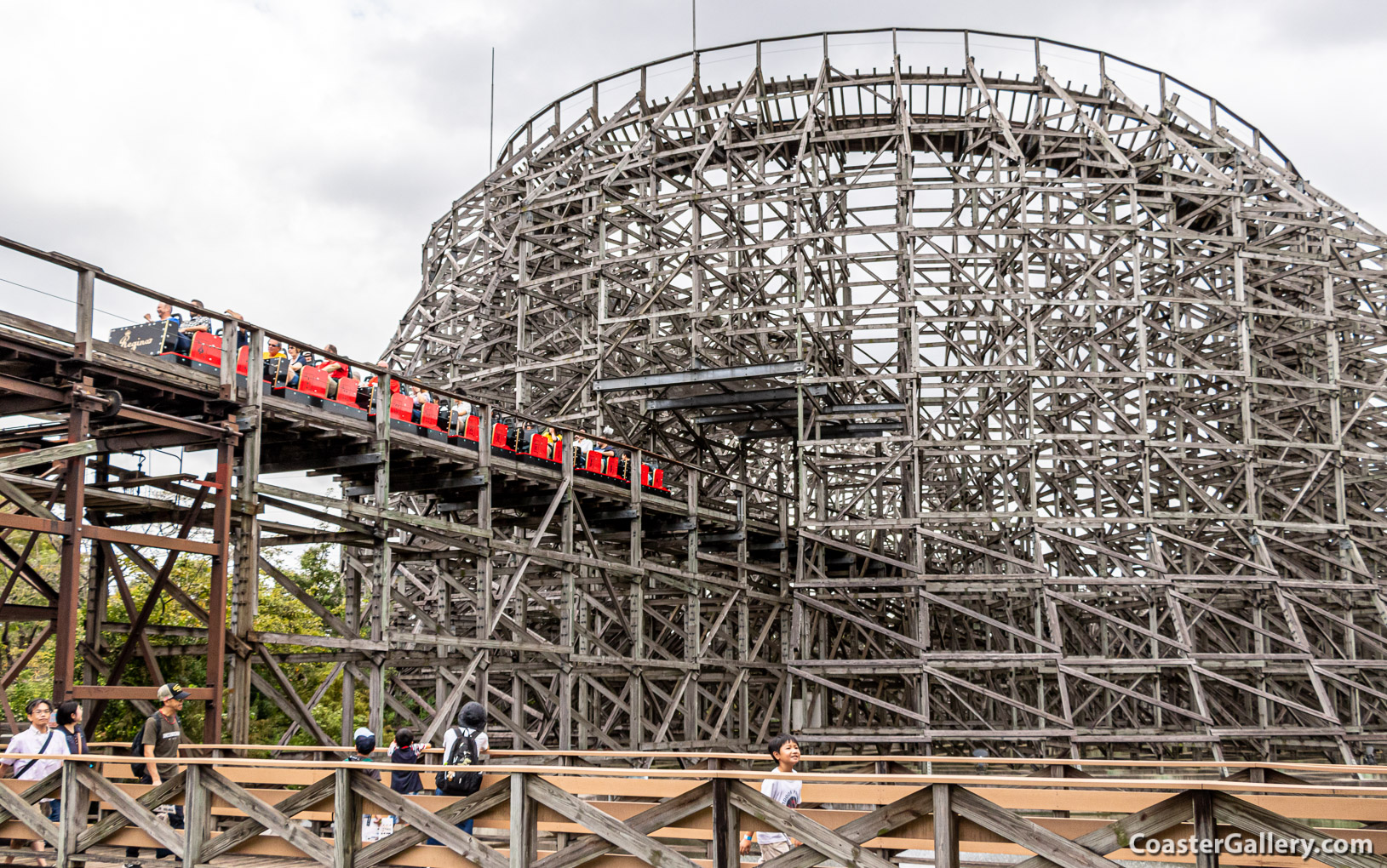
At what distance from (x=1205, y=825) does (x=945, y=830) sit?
57.3 inches

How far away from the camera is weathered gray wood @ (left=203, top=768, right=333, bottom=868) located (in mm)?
9086

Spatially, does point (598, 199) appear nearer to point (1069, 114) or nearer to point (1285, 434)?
point (1069, 114)

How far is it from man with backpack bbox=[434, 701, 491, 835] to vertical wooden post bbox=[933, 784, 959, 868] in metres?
3.56

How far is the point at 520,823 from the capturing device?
332 inches

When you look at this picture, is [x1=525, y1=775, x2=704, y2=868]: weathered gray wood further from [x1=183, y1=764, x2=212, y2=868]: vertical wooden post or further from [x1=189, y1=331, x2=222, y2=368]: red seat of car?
[x1=189, y1=331, x2=222, y2=368]: red seat of car

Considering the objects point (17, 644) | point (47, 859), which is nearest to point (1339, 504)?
point (47, 859)

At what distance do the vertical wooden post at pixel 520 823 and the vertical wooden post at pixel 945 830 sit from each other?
2.80 meters

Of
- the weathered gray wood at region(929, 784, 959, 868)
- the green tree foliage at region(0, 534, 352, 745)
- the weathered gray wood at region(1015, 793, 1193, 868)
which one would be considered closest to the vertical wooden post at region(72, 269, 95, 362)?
the green tree foliage at region(0, 534, 352, 745)

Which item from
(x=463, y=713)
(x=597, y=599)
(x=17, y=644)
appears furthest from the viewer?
(x=17, y=644)

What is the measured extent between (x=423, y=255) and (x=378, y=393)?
70.7ft

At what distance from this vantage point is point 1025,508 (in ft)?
87.2

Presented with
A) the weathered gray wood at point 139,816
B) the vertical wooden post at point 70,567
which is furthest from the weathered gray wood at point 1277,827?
the vertical wooden post at point 70,567

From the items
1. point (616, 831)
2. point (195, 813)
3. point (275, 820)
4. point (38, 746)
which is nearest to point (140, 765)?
point (38, 746)

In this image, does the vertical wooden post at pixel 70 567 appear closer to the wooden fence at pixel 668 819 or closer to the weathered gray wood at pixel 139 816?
the wooden fence at pixel 668 819
